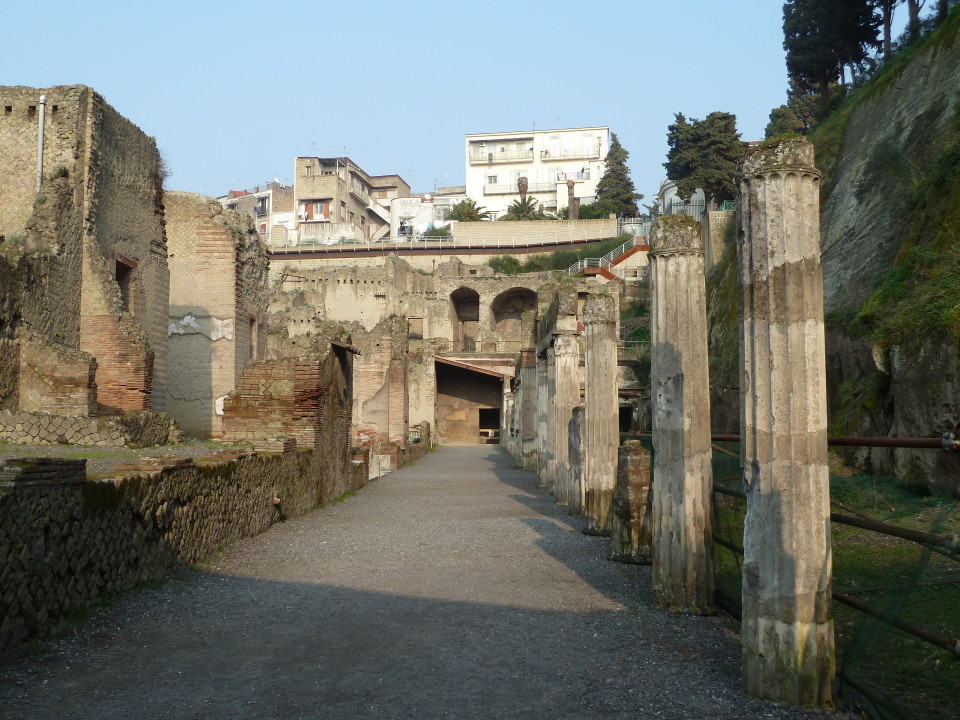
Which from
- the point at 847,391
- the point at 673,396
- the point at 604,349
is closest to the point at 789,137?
the point at 673,396

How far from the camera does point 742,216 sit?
4.46 m

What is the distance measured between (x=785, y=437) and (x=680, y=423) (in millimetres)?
2088

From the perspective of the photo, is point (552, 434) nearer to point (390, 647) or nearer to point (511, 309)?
point (390, 647)

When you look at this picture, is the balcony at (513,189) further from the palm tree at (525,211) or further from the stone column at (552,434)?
the stone column at (552,434)

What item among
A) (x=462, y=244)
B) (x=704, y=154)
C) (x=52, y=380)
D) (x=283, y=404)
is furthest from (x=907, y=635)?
(x=462, y=244)

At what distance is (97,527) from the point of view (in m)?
5.60

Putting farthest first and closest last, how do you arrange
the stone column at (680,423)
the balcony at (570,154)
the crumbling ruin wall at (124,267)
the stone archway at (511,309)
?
1. the balcony at (570,154)
2. the stone archway at (511,309)
3. the crumbling ruin wall at (124,267)
4. the stone column at (680,423)

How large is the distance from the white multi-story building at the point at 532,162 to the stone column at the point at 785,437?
239 feet

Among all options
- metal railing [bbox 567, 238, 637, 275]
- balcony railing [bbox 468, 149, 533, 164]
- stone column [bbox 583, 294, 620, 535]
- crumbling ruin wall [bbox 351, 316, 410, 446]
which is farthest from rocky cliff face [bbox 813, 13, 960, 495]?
balcony railing [bbox 468, 149, 533, 164]

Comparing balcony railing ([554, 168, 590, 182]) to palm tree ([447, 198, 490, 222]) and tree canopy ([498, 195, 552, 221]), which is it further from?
palm tree ([447, 198, 490, 222])

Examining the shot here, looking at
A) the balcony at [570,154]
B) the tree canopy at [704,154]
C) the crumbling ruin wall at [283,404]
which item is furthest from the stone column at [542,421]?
the balcony at [570,154]

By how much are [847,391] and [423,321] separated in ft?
116

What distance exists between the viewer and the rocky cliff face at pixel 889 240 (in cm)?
1202

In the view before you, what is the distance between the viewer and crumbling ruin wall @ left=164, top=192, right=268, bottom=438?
56.0ft
